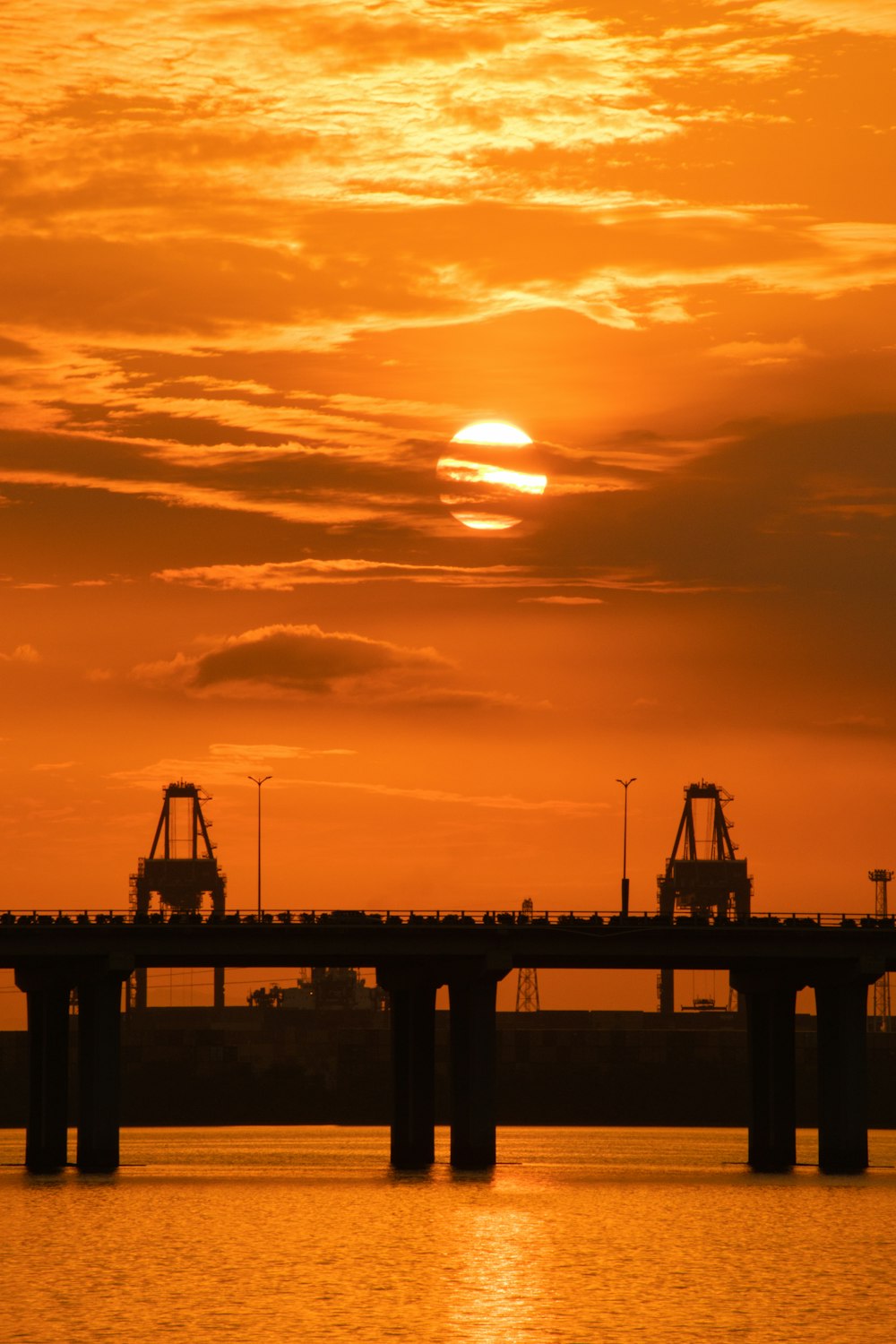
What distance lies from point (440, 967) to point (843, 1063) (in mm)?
27348

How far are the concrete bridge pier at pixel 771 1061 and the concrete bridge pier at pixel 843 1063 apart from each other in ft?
11.8

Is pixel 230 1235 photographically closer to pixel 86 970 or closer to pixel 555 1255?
pixel 555 1255

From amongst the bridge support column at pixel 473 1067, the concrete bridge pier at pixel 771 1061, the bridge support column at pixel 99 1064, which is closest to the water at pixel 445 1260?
the bridge support column at pixel 99 1064

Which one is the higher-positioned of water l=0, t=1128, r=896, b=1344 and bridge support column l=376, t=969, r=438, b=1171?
bridge support column l=376, t=969, r=438, b=1171

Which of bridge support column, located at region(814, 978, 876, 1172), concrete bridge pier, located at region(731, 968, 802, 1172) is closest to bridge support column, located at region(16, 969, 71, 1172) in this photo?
concrete bridge pier, located at region(731, 968, 802, 1172)

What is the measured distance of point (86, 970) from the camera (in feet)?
488

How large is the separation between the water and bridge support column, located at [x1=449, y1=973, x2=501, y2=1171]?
9.69ft

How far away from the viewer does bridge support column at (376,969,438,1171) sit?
504ft

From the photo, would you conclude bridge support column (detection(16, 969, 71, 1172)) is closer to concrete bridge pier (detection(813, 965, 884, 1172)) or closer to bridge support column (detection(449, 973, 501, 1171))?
bridge support column (detection(449, 973, 501, 1171))

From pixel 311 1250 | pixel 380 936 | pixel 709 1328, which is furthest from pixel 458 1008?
pixel 709 1328

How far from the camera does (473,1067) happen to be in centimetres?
14638

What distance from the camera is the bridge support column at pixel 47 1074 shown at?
15688cm

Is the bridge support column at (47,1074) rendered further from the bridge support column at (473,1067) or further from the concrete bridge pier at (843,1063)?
the concrete bridge pier at (843,1063)

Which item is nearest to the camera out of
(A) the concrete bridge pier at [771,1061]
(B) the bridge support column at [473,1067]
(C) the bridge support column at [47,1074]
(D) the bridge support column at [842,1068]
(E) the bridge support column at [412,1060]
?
(B) the bridge support column at [473,1067]
